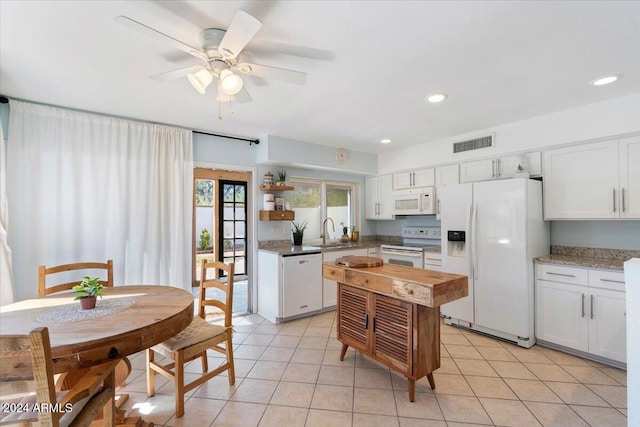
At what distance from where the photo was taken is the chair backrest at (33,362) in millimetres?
967

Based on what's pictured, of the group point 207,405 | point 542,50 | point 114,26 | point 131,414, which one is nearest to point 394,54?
point 542,50

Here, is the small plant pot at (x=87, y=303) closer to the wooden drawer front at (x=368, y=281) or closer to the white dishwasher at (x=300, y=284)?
the wooden drawer front at (x=368, y=281)

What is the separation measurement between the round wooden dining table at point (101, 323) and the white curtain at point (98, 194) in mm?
944

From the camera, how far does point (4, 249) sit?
2369mm

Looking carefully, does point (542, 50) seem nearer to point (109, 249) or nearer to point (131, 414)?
point (131, 414)

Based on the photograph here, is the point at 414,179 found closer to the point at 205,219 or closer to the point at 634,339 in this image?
the point at 634,339

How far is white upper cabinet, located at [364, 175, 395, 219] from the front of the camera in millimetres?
4738

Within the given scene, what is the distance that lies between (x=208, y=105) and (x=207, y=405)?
253 cm

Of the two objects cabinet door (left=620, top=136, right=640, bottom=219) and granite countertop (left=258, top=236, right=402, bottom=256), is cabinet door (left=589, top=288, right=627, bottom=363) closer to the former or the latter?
cabinet door (left=620, top=136, right=640, bottom=219)

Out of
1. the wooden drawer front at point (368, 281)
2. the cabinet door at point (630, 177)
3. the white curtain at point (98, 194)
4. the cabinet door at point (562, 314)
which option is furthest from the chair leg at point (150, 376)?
the cabinet door at point (630, 177)

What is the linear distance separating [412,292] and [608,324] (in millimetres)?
2002

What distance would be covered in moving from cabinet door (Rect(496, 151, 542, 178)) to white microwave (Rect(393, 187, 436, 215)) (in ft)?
2.99

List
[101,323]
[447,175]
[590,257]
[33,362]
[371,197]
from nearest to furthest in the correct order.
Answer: [33,362]
[101,323]
[590,257]
[447,175]
[371,197]

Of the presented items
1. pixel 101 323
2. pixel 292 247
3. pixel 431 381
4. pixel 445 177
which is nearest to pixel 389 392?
pixel 431 381
